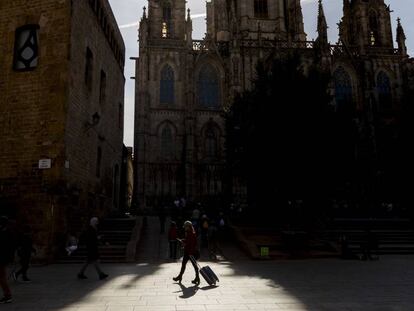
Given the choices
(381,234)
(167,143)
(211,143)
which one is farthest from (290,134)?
(167,143)

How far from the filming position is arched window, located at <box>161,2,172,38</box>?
42.3 m

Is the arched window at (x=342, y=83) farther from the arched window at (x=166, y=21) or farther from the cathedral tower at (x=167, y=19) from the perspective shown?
the arched window at (x=166, y=21)

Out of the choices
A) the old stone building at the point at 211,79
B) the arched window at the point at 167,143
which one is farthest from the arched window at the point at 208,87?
the arched window at the point at 167,143

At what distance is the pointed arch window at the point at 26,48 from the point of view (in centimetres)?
1520

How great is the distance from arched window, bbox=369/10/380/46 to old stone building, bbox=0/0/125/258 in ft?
133

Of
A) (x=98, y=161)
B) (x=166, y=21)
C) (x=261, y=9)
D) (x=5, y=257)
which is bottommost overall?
(x=5, y=257)

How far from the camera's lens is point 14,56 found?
15.3m

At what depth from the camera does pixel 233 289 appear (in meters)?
8.62

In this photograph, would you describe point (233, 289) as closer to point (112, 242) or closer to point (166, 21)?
point (112, 242)

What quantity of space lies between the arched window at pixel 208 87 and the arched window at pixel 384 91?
19.2 m

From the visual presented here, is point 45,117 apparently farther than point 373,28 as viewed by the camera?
No

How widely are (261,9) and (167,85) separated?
19.6 meters

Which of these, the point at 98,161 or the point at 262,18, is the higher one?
the point at 262,18

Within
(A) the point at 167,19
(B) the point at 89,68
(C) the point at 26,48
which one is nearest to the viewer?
(C) the point at 26,48
